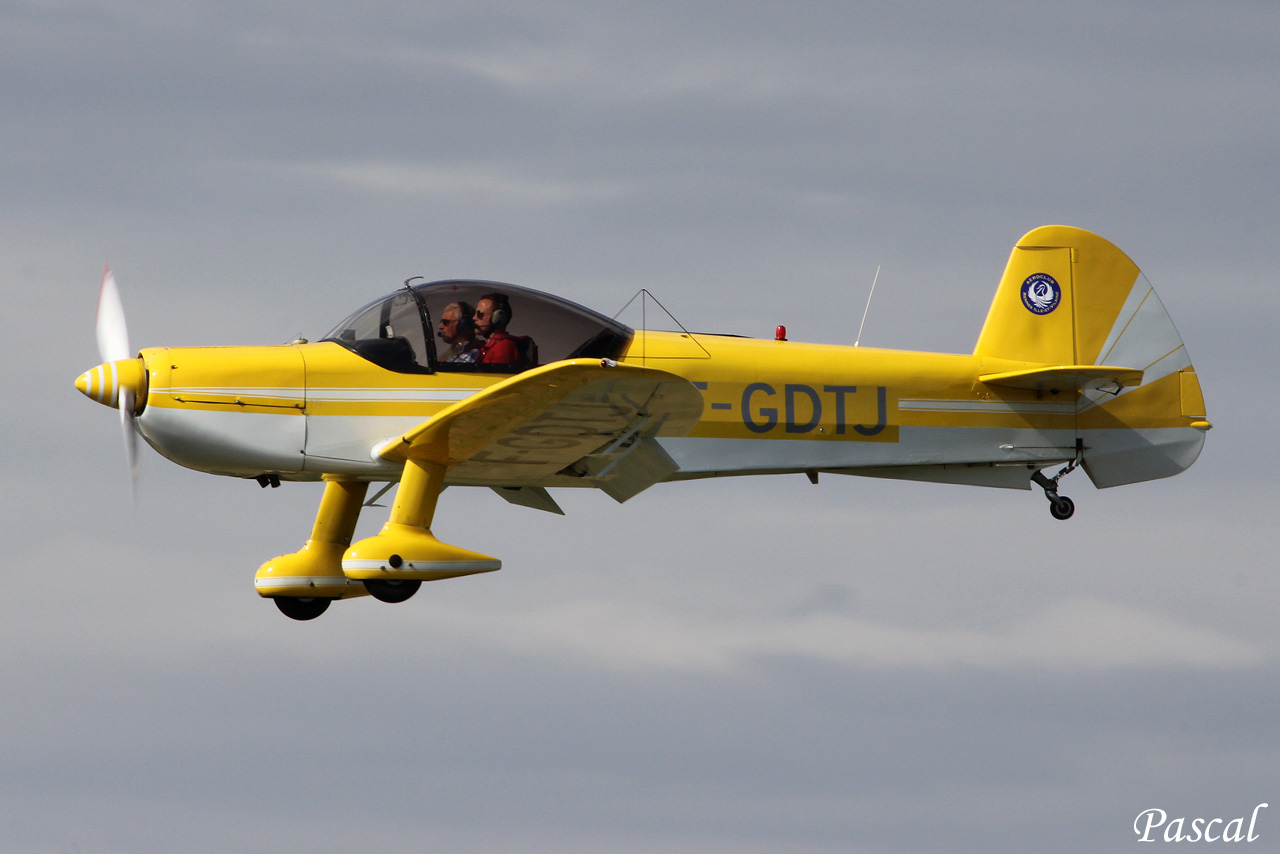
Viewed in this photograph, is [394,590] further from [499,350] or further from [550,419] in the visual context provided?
[499,350]

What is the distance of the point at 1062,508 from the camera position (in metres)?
16.6

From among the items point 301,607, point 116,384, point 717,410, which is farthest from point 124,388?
point 717,410

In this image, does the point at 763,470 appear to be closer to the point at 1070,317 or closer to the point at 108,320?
the point at 1070,317

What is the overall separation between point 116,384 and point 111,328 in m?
1.03

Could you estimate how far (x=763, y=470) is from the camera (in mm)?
15375

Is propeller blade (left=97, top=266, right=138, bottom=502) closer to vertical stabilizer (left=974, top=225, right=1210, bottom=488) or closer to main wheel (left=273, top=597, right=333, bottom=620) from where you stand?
main wheel (left=273, top=597, right=333, bottom=620)

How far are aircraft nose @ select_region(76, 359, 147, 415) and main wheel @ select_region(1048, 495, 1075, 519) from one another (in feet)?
28.0

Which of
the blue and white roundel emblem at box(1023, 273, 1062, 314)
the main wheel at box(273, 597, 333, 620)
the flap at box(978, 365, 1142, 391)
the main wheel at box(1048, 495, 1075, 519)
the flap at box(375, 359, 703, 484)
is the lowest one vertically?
the main wheel at box(273, 597, 333, 620)

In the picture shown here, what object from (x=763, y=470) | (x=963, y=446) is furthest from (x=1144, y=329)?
(x=763, y=470)

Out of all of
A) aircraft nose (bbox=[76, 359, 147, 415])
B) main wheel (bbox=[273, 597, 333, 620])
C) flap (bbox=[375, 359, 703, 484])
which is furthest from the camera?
main wheel (bbox=[273, 597, 333, 620])

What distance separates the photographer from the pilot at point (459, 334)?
563 inches

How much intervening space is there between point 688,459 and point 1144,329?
5230 millimetres

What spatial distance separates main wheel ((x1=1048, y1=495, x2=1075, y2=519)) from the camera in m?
16.6

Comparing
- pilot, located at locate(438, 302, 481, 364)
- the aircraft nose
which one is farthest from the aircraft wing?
the aircraft nose
